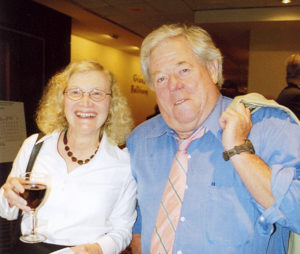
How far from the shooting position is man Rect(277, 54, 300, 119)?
329 cm

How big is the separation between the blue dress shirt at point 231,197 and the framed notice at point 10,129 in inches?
118

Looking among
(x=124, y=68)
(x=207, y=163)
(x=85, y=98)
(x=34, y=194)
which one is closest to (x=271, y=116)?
(x=207, y=163)

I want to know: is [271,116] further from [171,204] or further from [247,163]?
[171,204]

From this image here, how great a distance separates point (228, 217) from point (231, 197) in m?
0.09

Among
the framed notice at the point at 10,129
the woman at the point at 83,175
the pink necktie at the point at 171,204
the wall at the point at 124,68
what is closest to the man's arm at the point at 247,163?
the pink necktie at the point at 171,204

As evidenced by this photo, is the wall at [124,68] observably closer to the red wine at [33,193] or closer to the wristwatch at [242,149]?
the red wine at [33,193]

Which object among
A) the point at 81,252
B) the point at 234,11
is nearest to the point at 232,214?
the point at 81,252

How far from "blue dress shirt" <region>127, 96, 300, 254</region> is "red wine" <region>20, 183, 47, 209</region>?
0.51 m

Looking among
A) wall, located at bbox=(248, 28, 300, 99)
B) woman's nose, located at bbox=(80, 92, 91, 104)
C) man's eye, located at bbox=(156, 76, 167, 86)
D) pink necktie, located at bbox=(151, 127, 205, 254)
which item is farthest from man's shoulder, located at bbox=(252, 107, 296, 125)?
wall, located at bbox=(248, 28, 300, 99)

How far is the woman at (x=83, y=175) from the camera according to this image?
1.63 m

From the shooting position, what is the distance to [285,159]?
4.35ft

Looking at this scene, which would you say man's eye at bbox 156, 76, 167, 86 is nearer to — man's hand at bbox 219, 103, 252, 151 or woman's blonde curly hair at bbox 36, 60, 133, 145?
woman's blonde curly hair at bbox 36, 60, 133, 145

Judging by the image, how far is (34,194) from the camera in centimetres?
148

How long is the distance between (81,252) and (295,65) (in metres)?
3.13
